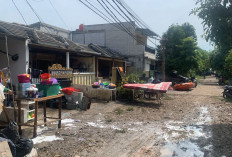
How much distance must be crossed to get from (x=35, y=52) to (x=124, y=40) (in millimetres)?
12183

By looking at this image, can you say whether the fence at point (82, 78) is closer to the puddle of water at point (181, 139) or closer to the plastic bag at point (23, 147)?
the puddle of water at point (181, 139)

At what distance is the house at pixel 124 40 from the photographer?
2273 centimetres

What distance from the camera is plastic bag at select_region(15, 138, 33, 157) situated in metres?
3.81

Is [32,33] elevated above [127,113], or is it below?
above

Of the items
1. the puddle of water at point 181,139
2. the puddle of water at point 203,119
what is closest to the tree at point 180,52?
the puddle of water at point 203,119

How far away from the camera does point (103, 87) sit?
1187 centimetres

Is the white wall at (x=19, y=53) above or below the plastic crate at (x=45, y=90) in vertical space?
above

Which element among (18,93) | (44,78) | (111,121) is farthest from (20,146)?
(111,121)

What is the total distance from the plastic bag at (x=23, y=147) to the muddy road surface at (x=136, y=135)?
0.45 metres

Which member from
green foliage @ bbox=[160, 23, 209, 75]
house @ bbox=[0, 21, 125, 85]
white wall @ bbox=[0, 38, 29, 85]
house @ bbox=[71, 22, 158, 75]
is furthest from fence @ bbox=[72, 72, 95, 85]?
green foliage @ bbox=[160, 23, 209, 75]

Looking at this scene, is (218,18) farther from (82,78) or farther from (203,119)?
(82,78)

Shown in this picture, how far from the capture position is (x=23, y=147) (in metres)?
3.83

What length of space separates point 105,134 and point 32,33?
884 cm

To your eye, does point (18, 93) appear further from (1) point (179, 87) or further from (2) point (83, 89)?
(1) point (179, 87)
